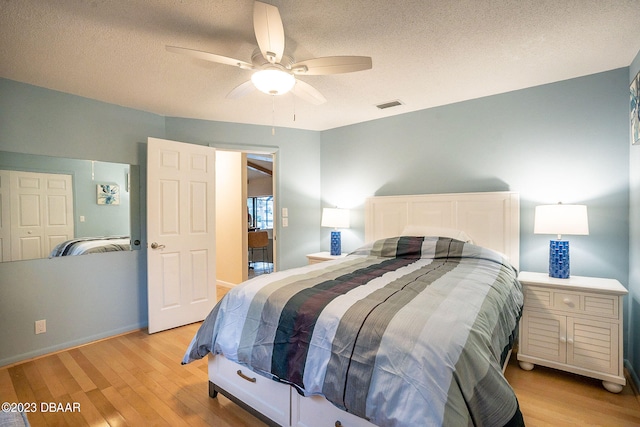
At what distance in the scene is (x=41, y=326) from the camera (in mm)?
2547

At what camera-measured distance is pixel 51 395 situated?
78.3 inches

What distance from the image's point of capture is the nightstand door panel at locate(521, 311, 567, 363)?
2172 mm

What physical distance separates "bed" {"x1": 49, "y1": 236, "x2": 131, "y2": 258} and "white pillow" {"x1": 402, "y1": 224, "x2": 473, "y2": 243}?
9.58 feet

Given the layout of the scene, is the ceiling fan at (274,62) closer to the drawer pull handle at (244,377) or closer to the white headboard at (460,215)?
the drawer pull handle at (244,377)

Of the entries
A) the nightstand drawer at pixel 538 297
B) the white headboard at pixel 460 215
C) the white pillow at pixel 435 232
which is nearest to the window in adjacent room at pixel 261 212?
the white headboard at pixel 460 215

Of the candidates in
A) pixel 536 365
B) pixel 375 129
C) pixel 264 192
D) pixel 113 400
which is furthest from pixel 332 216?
pixel 264 192

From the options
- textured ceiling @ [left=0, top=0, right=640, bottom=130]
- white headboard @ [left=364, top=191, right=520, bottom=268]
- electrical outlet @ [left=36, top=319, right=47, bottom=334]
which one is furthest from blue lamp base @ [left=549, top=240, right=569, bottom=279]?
electrical outlet @ [left=36, top=319, right=47, bottom=334]

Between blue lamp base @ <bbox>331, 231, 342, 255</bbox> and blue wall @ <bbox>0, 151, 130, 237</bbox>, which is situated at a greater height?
blue wall @ <bbox>0, 151, 130, 237</bbox>

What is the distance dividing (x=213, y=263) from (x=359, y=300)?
2.44 metres

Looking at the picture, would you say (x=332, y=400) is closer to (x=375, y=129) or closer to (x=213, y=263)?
(x=213, y=263)

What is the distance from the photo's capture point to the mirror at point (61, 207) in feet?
7.91

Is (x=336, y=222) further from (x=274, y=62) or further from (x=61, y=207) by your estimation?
(x=61, y=207)

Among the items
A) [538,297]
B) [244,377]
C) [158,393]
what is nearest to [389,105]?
[538,297]

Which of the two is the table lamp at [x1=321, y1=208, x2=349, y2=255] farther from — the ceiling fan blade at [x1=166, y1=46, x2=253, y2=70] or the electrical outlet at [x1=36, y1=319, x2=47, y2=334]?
the electrical outlet at [x1=36, y1=319, x2=47, y2=334]
